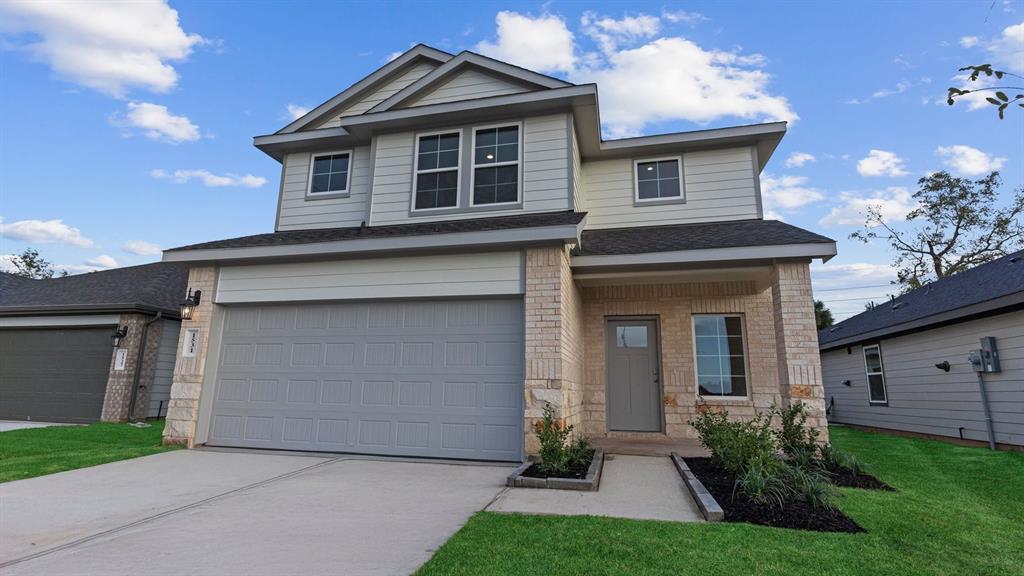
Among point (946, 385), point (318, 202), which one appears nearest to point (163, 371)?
point (318, 202)

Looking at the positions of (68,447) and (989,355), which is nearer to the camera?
(68,447)

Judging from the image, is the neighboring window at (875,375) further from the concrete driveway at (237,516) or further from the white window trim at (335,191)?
the white window trim at (335,191)

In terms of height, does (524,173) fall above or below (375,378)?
above

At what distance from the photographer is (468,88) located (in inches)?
336

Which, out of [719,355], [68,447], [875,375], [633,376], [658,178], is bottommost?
[68,447]

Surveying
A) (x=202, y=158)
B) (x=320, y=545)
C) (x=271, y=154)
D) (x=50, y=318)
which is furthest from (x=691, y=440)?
(x=202, y=158)

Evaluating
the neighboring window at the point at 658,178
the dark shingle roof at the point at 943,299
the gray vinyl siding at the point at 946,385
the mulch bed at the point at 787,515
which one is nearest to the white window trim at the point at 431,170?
the neighboring window at the point at 658,178

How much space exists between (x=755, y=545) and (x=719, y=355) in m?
5.69

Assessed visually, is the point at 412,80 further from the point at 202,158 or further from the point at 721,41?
the point at 202,158

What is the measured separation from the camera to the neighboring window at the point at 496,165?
784cm

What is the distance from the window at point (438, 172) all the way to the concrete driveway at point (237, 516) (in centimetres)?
443

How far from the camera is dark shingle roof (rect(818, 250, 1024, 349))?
26.1 feet

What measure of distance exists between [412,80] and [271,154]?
3393mm

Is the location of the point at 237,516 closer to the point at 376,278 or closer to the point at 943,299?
the point at 376,278
